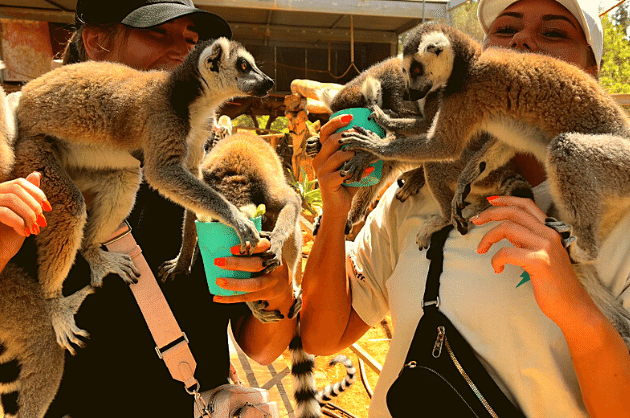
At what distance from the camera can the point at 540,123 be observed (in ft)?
5.44

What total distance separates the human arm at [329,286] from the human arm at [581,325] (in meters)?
0.79

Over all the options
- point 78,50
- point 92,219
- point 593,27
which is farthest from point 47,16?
point 593,27

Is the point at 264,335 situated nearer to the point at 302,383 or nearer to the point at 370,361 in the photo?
the point at 302,383

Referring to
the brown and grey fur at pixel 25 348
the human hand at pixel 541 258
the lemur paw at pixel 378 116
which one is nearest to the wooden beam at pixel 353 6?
the lemur paw at pixel 378 116

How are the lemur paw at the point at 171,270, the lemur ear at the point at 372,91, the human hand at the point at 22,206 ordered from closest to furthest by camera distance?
the human hand at the point at 22,206 → the lemur paw at the point at 171,270 → the lemur ear at the point at 372,91

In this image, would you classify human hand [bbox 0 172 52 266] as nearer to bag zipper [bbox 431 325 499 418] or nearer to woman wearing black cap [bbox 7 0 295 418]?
woman wearing black cap [bbox 7 0 295 418]

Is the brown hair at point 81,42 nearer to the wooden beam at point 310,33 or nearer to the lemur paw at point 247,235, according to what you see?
the lemur paw at point 247,235

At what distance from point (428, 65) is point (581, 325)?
44.3 inches

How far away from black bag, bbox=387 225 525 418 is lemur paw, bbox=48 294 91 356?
1061 millimetres

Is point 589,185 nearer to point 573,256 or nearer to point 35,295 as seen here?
point 573,256

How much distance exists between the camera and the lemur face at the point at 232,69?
1.78 meters

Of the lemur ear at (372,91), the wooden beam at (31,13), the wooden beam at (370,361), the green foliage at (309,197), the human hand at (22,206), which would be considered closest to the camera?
the human hand at (22,206)

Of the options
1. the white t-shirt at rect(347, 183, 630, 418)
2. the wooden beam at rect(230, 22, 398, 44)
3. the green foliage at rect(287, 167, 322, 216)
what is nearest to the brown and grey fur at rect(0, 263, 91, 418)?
the white t-shirt at rect(347, 183, 630, 418)

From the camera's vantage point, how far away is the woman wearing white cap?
4.09 feet
